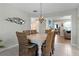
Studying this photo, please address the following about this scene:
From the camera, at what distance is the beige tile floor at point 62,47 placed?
3.42 metres

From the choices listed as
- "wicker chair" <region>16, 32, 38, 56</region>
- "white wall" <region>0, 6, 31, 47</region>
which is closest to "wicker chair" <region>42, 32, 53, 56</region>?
"wicker chair" <region>16, 32, 38, 56</region>

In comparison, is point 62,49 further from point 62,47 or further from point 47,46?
point 47,46

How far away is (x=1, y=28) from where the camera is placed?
10.5 ft

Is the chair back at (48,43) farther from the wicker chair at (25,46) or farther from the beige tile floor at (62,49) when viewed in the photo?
the wicker chair at (25,46)

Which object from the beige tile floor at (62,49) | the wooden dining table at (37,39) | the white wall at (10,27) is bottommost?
the beige tile floor at (62,49)

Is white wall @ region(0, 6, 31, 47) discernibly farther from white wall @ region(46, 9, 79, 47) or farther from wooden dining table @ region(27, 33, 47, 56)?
white wall @ region(46, 9, 79, 47)

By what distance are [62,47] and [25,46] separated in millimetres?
1220

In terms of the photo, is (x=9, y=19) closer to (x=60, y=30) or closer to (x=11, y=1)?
(x=11, y=1)

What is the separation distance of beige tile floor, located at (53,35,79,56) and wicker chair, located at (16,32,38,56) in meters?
0.72

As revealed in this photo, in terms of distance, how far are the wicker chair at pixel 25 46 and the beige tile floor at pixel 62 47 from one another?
2.35 feet

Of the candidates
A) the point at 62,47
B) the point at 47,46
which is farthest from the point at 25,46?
the point at 62,47

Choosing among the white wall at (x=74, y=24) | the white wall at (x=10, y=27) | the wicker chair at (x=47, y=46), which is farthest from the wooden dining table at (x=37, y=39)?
the white wall at (x=74, y=24)

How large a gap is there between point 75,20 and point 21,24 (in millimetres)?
1584

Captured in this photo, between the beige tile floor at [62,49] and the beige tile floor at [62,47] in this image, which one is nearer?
the beige tile floor at [62,49]
